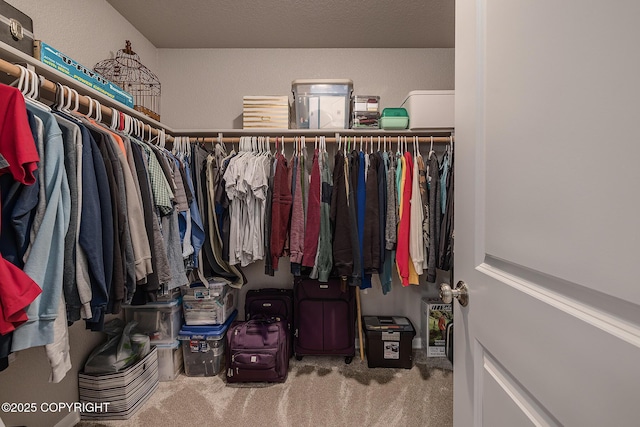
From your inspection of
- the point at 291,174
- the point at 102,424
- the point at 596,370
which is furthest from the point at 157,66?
the point at 596,370

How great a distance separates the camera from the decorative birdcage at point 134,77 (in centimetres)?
201

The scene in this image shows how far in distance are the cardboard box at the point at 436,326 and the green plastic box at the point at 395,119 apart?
1.44 meters

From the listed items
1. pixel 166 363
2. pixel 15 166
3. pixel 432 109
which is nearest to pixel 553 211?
pixel 15 166

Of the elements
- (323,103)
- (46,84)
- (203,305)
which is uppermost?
(323,103)

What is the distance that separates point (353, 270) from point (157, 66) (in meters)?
2.38

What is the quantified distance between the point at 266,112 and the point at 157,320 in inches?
66.9

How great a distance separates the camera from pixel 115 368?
5.73 ft

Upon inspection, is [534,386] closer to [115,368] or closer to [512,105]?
[512,105]

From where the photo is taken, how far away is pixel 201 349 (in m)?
2.13

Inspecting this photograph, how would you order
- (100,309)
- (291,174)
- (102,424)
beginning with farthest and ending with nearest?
(291,174)
(102,424)
(100,309)

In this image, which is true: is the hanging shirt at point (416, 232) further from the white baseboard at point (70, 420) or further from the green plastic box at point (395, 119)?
the white baseboard at point (70, 420)

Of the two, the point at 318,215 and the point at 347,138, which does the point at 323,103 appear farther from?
the point at 318,215

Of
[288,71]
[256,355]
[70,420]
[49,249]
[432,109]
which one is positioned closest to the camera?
[49,249]

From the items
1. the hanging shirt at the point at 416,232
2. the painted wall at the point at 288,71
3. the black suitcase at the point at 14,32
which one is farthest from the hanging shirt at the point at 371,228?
the black suitcase at the point at 14,32
